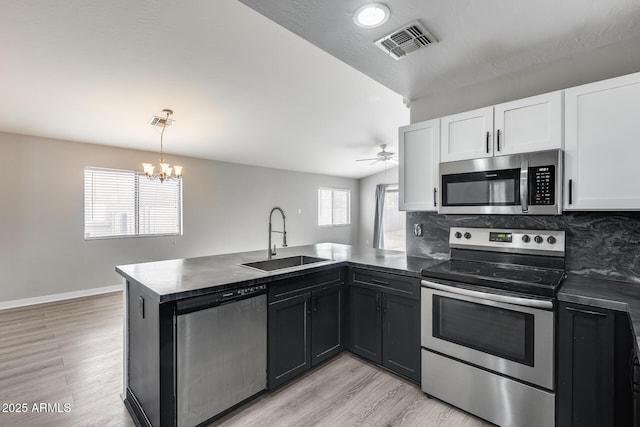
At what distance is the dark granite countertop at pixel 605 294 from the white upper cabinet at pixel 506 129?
0.89 meters

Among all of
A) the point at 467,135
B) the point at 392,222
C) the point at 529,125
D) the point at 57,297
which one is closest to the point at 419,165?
the point at 467,135

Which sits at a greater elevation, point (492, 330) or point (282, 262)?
point (282, 262)

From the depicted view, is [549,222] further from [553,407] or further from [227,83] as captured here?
[227,83]

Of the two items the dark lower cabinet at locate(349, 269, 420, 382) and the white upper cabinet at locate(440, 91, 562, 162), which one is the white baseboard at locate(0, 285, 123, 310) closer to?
the dark lower cabinet at locate(349, 269, 420, 382)

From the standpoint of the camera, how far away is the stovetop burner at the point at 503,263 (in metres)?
1.72

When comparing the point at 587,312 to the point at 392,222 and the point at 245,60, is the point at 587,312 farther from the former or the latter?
the point at 392,222

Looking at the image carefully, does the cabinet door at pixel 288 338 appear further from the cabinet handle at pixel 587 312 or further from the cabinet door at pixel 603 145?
the cabinet door at pixel 603 145

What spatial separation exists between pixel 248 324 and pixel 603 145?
2.47m

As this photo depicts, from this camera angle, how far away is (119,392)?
2.15 meters

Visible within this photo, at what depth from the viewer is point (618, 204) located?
5.56 ft

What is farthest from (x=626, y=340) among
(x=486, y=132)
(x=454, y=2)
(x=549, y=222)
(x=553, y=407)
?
(x=454, y=2)

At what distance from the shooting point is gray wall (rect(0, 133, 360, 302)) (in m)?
4.02

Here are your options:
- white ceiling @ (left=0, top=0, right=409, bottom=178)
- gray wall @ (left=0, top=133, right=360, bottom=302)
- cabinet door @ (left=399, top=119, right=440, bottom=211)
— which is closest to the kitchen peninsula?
cabinet door @ (left=399, top=119, right=440, bottom=211)

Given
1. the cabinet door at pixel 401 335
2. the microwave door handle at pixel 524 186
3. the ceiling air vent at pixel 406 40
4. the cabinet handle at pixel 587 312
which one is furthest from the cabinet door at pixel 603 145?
the cabinet door at pixel 401 335
